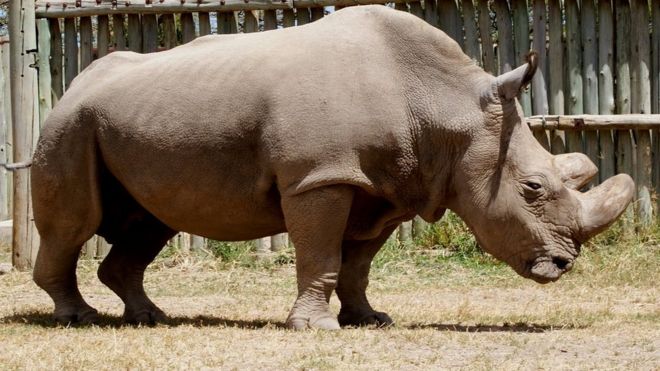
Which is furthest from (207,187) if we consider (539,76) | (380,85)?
(539,76)

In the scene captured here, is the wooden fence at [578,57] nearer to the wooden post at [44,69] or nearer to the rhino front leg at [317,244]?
the wooden post at [44,69]

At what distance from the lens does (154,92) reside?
8.12m

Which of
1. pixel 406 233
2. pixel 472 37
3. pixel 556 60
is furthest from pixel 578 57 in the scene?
pixel 406 233

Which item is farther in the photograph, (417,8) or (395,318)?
(417,8)

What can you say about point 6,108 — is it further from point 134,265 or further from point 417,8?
point 134,265

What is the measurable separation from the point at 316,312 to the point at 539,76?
4.74 metres

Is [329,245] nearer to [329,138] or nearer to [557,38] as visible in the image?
[329,138]

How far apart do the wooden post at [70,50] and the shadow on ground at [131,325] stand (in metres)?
3.79

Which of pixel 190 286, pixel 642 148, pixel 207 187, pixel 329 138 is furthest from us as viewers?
pixel 642 148

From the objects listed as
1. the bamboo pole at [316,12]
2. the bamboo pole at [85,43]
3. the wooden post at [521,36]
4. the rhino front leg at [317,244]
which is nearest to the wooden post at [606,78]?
the wooden post at [521,36]

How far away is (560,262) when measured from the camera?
7.71 metres

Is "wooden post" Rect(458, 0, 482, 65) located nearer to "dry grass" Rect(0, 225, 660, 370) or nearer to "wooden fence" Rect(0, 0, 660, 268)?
"wooden fence" Rect(0, 0, 660, 268)

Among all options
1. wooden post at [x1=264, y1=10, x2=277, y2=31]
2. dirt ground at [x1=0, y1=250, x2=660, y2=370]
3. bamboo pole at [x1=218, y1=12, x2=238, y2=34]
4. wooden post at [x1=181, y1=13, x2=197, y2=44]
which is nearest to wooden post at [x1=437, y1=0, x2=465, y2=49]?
wooden post at [x1=264, y1=10, x2=277, y2=31]

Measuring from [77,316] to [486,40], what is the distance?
5.03 metres
